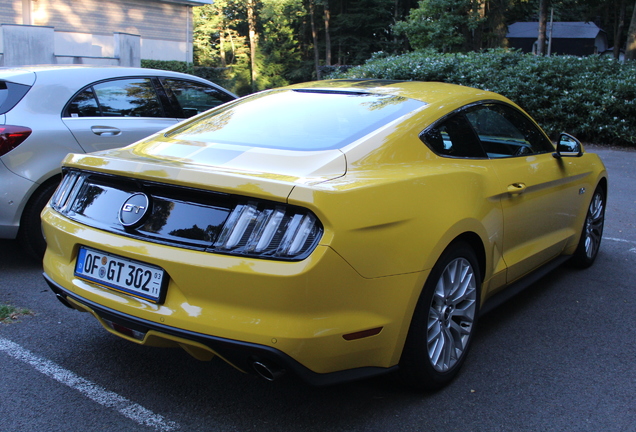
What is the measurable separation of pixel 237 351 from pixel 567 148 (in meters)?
3.05

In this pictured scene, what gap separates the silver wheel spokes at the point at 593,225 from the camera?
5008mm

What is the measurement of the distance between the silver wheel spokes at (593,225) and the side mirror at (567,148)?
29.0 inches

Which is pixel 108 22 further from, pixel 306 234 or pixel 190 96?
pixel 306 234

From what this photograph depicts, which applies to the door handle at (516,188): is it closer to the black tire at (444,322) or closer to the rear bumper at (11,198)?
the black tire at (444,322)

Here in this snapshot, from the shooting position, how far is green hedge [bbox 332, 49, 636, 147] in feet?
42.6

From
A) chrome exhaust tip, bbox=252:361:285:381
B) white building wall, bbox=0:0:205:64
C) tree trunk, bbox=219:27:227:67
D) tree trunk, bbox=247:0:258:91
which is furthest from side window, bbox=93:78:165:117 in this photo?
tree trunk, bbox=219:27:227:67

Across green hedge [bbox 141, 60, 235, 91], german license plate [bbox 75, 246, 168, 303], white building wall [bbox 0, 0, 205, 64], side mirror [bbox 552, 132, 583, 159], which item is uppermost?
white building wall [bbox 0, 0, 205, 64]

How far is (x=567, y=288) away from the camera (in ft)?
15.3

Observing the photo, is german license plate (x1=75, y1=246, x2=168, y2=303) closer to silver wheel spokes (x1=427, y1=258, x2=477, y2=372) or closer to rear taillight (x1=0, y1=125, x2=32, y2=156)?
silver wheel spokes (x1=427, y1=258, x2=477, y2=372)

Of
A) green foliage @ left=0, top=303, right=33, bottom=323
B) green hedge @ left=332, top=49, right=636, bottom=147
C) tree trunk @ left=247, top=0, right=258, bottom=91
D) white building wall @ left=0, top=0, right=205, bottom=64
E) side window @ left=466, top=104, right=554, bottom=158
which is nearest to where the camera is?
side window @ left=466, top=104, right=554, bottom=158

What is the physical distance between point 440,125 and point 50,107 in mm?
3249

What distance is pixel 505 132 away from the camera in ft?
13.0

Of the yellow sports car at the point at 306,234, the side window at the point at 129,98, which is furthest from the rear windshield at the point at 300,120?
the side window at the point at 129,98

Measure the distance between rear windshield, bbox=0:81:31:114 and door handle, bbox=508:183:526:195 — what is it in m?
3.69
